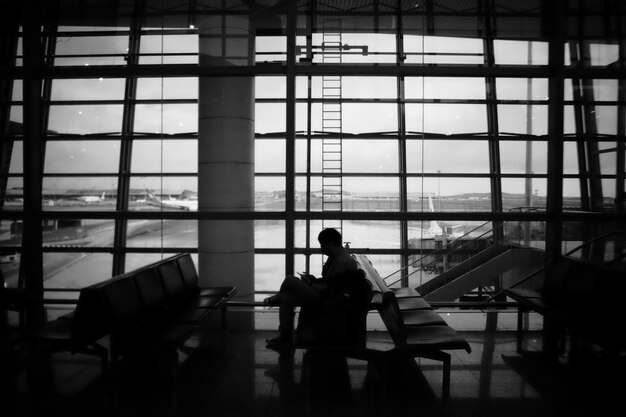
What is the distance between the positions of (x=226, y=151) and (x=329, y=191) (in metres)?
1.97

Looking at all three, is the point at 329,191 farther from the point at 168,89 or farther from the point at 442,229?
the point at 168,89

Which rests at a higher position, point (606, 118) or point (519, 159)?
point (606, 118)

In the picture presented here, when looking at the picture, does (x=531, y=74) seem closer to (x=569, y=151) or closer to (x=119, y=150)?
(x=569, y=151)

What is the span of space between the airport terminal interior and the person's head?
1.31 feet

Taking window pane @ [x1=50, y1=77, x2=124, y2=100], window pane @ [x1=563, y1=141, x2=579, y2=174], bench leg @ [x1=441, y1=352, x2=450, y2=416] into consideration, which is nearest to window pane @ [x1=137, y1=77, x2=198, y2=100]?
window pane @ [x1=50, y1=77, x2=124, y2=100]

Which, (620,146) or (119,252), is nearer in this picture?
(620,146)

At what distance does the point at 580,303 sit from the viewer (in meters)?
3.64

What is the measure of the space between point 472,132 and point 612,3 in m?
3.17

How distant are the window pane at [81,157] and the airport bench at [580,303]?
7935 mm

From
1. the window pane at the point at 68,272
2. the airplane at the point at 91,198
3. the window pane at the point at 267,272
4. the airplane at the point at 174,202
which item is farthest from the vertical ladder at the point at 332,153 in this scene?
the window pane at the point at 68,272

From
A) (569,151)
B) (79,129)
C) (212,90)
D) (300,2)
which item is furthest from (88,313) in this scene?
(569,151)

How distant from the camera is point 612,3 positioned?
5.90 metres

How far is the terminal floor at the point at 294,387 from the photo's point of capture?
9.05 ft

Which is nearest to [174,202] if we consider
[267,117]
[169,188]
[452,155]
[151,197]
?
[169,188]
